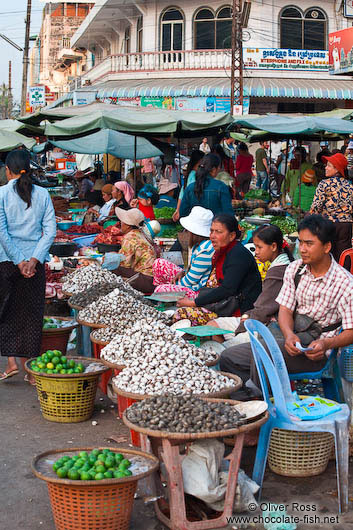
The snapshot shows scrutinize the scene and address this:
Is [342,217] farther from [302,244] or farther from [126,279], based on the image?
[302,244]

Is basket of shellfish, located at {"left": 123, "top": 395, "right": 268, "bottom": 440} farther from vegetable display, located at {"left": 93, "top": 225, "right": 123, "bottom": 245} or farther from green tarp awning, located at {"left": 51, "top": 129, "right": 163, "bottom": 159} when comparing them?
green tarp awning, located at {"left": 51, "top": 129, "right": 163, "bottom": 159}

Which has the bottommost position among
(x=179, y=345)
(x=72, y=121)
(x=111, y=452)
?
(x=111, y=452)

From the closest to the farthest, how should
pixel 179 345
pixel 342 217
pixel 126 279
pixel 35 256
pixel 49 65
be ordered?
1. pixel 179 345
2. pixel 35 256
3. pixel 126 279
4. pixel 342 217
5. pixel 49 65

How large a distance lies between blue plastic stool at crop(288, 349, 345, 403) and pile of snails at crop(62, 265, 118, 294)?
9.44ft

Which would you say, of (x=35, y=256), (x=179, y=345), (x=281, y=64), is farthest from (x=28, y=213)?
(x=281, y=64)

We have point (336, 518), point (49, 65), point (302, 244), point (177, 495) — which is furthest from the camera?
point (49, 65)

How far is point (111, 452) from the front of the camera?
3535 millimetres

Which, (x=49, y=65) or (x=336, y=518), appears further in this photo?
(x=49, y=65)

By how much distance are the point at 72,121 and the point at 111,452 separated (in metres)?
7.84

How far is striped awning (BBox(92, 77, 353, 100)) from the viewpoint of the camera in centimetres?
2581

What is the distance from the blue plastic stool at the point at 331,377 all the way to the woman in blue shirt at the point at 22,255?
2.38 meters

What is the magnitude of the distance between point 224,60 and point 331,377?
2430 centimetres

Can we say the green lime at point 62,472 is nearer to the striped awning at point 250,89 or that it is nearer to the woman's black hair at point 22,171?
the woman's black hair at point 22,171

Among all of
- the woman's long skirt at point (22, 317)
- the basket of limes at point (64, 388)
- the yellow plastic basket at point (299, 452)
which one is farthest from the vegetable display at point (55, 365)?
the yellow plastic basket at point (299, 452)
